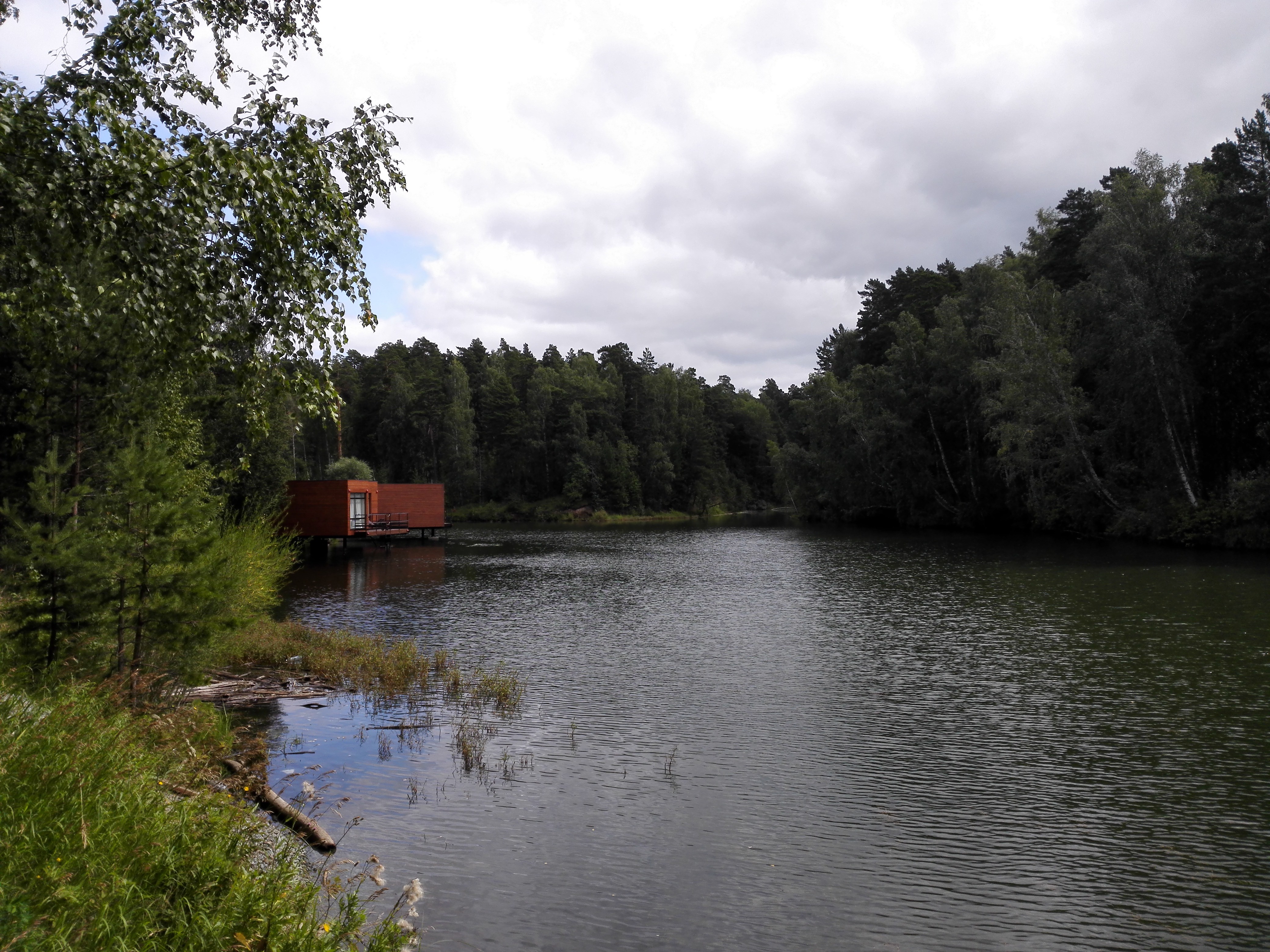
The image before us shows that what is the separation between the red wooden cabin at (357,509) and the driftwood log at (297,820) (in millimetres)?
35163

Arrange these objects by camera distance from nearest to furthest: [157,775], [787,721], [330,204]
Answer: [157,775] → [330,204] → [787,721]

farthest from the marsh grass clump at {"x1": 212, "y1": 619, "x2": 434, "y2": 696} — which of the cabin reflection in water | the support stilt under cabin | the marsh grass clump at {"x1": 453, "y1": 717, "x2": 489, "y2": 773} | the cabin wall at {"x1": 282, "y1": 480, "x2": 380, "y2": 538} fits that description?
the cabin wall at {"x1": 282, "y1": 480, "x2": 380, "y2": 538}

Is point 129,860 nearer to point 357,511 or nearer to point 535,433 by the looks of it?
point 357,511

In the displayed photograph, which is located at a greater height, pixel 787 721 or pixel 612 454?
pixel 612 454

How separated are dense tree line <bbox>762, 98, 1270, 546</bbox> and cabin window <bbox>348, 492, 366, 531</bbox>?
32901 mm

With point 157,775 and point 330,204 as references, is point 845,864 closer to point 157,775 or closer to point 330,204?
point 157,775

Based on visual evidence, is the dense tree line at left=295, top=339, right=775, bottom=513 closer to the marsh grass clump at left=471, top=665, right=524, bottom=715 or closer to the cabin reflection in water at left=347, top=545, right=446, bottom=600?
the cabin reflection in water at left=347, top=545, right=446, bottom=600

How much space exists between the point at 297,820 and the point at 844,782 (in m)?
5.68

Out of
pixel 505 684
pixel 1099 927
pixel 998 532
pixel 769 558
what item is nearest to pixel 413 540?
pixel 769 558

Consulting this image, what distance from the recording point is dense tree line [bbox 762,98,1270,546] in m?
34.5

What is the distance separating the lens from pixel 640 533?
2463 inches

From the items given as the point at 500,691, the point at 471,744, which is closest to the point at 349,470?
the point at 500,691

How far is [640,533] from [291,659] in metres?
47.5

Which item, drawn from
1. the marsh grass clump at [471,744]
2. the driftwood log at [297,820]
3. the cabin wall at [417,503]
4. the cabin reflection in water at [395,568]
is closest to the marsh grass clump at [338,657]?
the marsh grass clump at [471,744]
